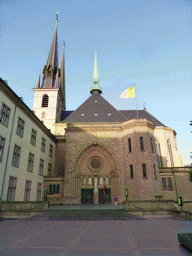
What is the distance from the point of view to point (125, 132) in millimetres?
27266

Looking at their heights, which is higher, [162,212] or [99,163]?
[99,163]

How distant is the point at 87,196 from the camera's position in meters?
26.4

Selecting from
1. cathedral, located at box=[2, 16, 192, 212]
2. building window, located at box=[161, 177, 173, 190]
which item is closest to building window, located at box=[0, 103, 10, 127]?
cathedral, located at box=[2, 16, 192, 212]

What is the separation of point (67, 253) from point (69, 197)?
20.9 metres

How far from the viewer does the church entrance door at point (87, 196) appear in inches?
1027

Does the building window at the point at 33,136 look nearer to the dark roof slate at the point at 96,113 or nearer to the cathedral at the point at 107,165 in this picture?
the cathedral at the point at 107,165

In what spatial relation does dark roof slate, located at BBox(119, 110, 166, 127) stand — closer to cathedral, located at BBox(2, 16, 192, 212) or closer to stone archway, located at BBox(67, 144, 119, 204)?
cathedral, located at BBox(2, 16, 192, 212)

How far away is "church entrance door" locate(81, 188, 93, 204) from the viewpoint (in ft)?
85.6

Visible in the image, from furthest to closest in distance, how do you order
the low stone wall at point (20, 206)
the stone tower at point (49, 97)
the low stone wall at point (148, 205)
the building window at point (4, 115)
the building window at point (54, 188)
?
the stone tower at point (49, 97)
the building window at point (54, 188)
the building window at point (4, 115)
the low stone wall at point (148, 205)
the low stone wall at point (20, 206)

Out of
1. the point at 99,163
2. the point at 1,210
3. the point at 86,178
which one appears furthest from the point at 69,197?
the point at 1,210

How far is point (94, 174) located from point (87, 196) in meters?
3.35

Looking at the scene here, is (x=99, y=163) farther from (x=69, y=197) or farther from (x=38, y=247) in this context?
(x=38, y=247)

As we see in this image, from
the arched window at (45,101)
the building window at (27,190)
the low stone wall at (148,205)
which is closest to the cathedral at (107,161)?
the building window at (27,190)

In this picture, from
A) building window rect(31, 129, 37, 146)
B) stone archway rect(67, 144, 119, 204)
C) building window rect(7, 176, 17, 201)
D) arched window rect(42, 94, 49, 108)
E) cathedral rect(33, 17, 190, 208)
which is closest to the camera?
building window rect(7, 176, 17, 201)
